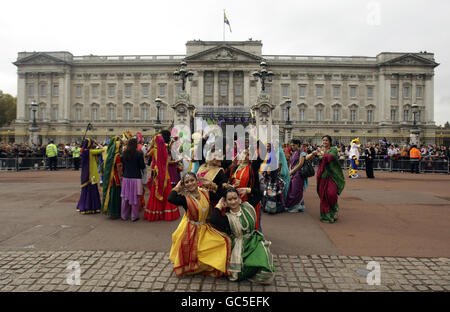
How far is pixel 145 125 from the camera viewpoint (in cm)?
4966

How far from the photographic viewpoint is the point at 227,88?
49.4 meters

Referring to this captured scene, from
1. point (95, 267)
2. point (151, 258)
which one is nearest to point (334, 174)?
point (151, 258)

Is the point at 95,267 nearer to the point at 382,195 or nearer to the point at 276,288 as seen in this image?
the point at 276,288

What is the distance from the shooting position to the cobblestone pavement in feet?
9.89

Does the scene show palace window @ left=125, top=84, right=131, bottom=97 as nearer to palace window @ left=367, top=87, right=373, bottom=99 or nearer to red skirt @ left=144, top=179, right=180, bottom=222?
palace window @ left=367, top=87, right=373, bottom=99

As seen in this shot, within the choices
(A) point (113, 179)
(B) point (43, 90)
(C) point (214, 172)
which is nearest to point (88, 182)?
(A) point (113, 179)

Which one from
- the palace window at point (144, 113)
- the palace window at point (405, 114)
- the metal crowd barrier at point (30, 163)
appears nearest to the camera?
the metal crowd barrier at point (30, 163)

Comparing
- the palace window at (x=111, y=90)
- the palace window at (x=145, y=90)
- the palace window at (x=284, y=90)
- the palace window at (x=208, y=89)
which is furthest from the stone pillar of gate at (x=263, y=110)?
the palace window at (x=111, y=90)

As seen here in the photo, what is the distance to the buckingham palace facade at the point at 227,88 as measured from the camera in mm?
48312

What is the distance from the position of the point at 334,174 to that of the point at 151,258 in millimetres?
4049

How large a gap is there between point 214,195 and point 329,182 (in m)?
3.22

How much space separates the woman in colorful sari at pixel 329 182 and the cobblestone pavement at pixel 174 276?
1949mm

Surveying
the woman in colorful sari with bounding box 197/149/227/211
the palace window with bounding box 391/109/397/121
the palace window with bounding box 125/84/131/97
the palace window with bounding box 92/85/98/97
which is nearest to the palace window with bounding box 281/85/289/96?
the palace window with bounding box 391/109/397/121

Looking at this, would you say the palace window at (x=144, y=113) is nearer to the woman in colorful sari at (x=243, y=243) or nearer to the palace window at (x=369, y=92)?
the palace window at (x=369, y=92)
